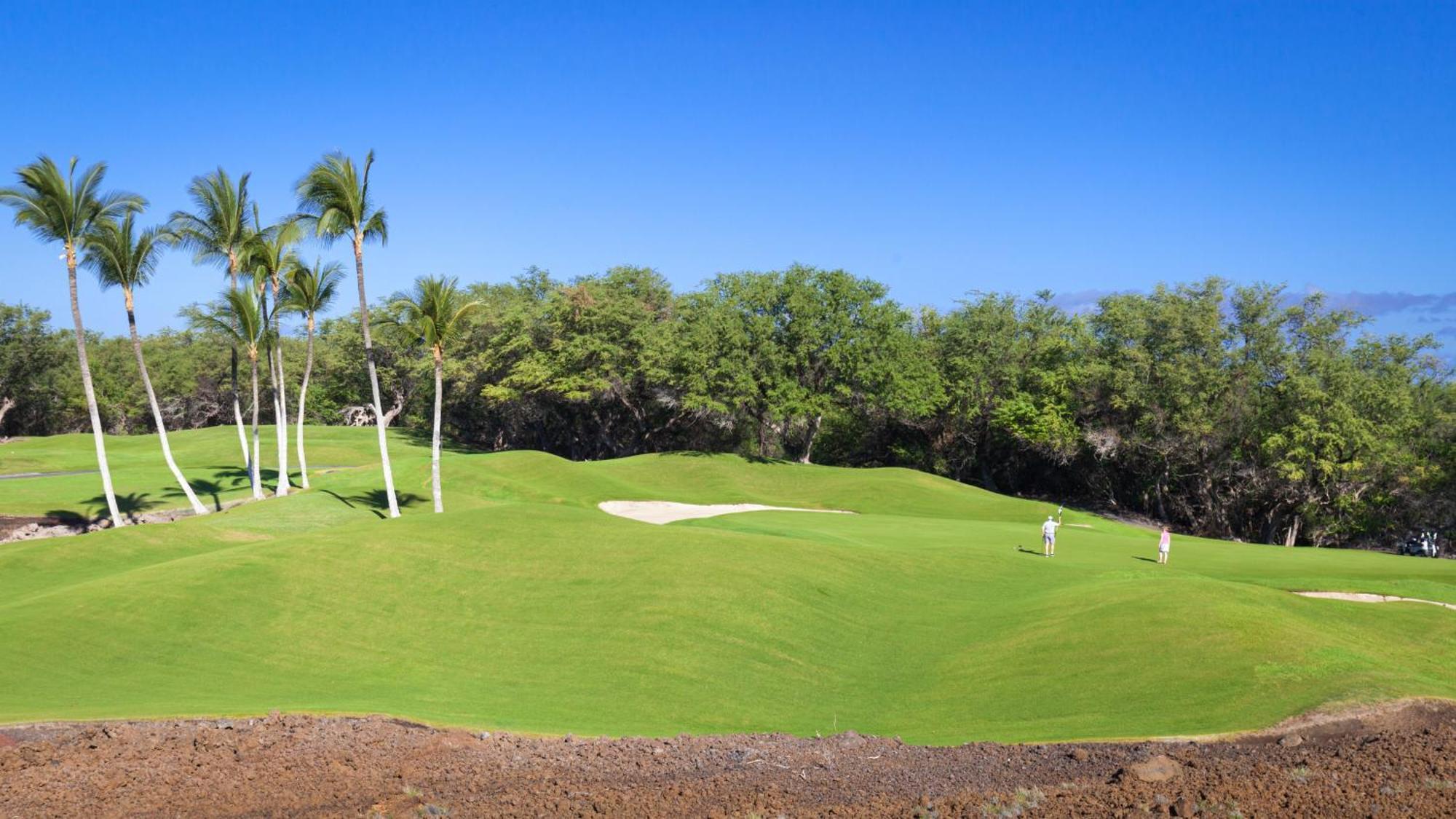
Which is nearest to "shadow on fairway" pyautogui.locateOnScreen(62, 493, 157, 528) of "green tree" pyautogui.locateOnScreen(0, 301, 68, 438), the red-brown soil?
the red-brown soil

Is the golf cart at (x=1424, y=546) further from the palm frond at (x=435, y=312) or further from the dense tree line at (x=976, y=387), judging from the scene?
the palm frond at (x=435, y=312)

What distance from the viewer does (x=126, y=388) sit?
9188cm

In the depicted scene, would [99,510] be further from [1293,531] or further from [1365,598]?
[1293,531]

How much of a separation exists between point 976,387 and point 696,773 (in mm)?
57196

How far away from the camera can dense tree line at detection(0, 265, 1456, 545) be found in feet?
168

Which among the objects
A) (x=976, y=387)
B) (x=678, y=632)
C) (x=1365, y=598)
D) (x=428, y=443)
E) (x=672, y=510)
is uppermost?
(x=976, y=387)

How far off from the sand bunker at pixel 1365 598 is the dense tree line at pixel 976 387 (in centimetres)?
2594

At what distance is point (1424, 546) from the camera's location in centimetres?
5172

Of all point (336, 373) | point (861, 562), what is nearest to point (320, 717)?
point (861, 562)

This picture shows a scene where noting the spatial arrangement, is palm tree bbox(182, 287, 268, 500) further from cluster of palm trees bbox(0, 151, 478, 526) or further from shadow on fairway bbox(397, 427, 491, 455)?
shadow on fairway bbox(397, 427, 491, 455)

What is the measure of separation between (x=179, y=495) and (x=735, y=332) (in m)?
32.0

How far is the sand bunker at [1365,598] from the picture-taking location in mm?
23406

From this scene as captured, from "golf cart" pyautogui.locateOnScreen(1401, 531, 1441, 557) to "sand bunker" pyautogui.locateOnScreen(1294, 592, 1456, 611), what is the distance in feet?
109

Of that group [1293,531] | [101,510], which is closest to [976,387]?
[1293,531]
